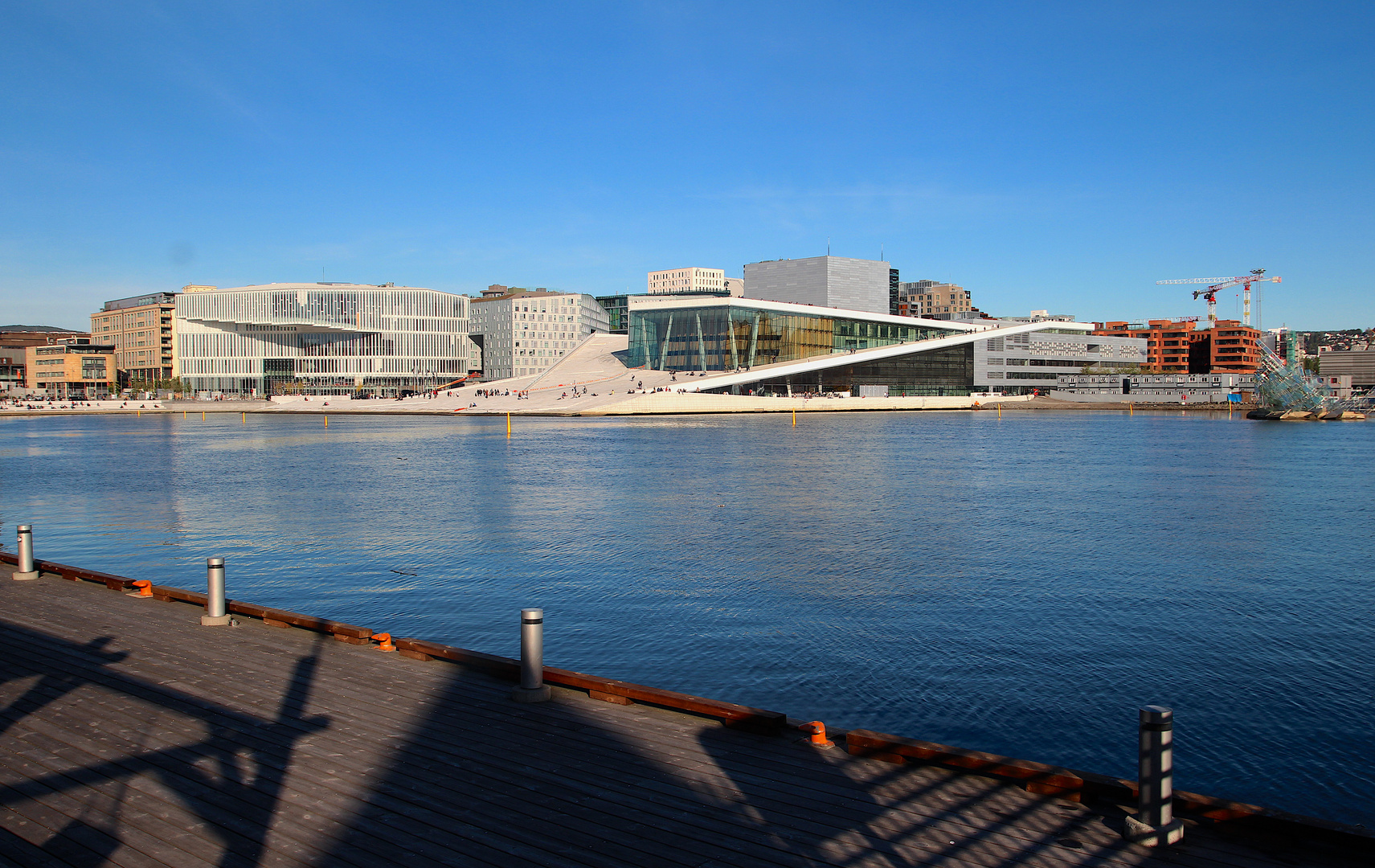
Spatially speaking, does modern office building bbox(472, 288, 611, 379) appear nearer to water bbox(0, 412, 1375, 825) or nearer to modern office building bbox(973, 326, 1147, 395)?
modern office building bbox(973, 326, 1147, 395)

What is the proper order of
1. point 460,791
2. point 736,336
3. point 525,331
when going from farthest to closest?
point 525,331, point 736,336, point 460,791

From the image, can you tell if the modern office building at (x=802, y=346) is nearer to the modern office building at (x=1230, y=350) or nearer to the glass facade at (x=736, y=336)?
the glass facade at (x=736, y=336)

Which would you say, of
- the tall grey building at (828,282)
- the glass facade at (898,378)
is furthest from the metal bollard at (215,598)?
the tall grey building at (828,282)

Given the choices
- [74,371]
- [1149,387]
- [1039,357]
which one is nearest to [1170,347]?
[1149,387]

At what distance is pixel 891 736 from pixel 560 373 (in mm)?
127083

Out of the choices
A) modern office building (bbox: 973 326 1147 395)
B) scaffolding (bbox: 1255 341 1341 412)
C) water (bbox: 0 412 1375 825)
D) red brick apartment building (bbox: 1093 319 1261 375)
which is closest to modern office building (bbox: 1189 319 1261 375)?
red brick apartment building (bbox: 1093 319 1261 375)

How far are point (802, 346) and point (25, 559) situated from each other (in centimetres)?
10520

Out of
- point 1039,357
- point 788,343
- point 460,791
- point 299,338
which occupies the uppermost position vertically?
point 299,338

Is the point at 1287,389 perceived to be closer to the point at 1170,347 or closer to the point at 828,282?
the point at 828,282

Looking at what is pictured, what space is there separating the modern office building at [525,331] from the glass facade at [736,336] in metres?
40.5

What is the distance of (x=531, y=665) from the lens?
842 cm

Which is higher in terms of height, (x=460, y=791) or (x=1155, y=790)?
(x=1155, y=790)

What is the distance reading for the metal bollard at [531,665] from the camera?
8.30 meters

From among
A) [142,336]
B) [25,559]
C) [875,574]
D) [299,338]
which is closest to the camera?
[25,559]
